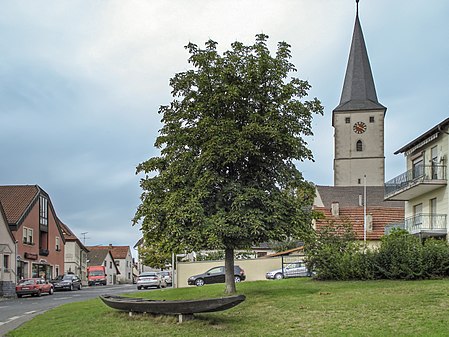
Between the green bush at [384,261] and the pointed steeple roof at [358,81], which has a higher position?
the pointed steeple roof at [358,81]

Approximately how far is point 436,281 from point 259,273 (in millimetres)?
22032

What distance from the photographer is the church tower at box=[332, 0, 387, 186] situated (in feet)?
299

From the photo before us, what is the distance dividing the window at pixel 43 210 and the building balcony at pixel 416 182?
111 feet

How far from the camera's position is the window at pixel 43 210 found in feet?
207

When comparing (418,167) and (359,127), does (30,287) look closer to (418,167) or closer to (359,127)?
(418,167)

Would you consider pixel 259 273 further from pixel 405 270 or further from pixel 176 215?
pixel 176 215

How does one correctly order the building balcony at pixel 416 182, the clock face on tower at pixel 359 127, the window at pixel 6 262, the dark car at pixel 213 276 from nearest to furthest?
the building balcony at pixel 416 182
the dark car at pixel 213 276
the window at pixel 6 262
the clock face on tower at pixel 359 127

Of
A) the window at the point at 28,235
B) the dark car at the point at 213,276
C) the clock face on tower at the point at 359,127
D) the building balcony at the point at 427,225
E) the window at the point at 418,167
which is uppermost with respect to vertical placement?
the clock face on tower at the point at 359,127

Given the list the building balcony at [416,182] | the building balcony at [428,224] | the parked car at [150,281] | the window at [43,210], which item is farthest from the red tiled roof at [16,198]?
the building balcony at [428,224]

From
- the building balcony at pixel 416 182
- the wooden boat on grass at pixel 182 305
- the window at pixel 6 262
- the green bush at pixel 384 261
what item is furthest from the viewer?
the window at pixel 6 262

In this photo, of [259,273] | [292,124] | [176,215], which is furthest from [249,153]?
[259,273]

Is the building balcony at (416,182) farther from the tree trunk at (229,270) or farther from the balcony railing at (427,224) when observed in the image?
the tree trunk at (229,270)

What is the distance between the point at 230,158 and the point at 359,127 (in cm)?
7371

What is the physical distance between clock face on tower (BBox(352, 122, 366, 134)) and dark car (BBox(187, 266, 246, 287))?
5356 cm
